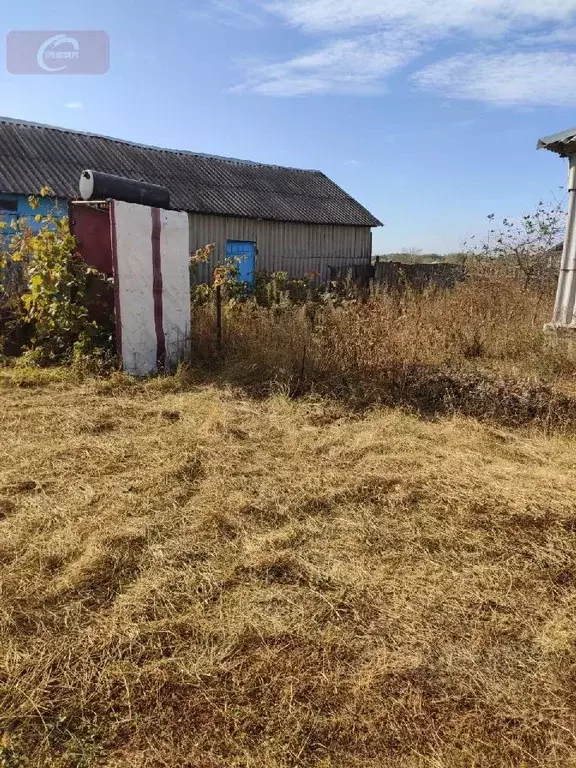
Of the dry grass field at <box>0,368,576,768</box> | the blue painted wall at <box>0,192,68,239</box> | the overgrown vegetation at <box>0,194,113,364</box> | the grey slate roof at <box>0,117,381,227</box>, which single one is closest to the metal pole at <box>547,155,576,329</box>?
the dry grass field at <box>0,368,576,768</box>

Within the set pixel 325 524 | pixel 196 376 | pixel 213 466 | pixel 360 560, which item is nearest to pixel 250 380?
pixel 196 376

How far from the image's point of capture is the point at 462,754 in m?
1.82

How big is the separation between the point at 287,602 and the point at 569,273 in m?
6.13

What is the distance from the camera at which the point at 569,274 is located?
686cm

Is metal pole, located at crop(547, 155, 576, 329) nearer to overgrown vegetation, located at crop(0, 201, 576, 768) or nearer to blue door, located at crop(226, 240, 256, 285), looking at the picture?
overgrown vegetation, located at crop(0, 201, 576, 768)

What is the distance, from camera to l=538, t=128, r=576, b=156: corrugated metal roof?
20.8ft

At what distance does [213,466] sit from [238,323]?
14.2ft

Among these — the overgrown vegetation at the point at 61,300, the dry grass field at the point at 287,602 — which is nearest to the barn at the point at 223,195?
the overgrown vegetation at the point at 61,300

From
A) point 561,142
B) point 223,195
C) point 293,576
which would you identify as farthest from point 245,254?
point 293,576

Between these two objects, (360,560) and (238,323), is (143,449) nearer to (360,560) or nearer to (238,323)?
(360,560)

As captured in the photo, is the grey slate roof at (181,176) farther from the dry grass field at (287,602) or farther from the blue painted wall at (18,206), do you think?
the dry grass field at (287,602)

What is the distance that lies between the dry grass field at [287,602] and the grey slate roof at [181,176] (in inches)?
481

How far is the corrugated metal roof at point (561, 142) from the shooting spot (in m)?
6.34

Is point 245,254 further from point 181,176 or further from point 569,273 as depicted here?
point 569,273
